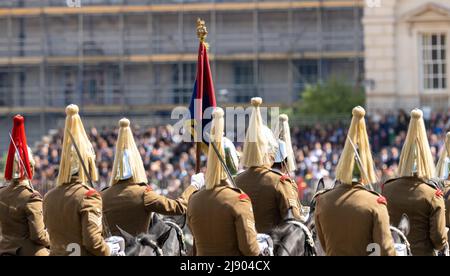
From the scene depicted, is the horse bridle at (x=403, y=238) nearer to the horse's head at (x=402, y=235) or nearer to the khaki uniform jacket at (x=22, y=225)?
the horse's head at (x=402, y=235)

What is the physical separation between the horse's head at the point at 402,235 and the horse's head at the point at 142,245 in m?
2.16

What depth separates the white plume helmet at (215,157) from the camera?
45.9 feet

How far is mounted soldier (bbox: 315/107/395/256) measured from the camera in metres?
13.3

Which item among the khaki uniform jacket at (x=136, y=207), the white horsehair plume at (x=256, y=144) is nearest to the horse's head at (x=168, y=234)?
the khaki uniform jacket at (x=136, y=207)

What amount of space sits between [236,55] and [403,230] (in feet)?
123

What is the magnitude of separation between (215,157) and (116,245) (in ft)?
4.01

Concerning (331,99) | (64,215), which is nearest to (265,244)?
(64,215)

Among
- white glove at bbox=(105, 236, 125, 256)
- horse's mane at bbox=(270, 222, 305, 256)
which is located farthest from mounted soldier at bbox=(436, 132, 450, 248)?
white glove at bbox=(105, 236, 125, 256)

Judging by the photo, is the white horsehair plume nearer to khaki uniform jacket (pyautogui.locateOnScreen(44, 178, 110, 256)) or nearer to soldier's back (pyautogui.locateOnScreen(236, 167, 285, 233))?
soldier's back (pyautogui.locateOnScreen(236, 167, 285, 233))

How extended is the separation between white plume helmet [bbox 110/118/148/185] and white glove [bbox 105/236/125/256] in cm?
121

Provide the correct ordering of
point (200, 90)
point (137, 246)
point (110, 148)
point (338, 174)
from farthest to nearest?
point (110, 148)
point (200, 90)
point (137, 246)
point (338, 174)
